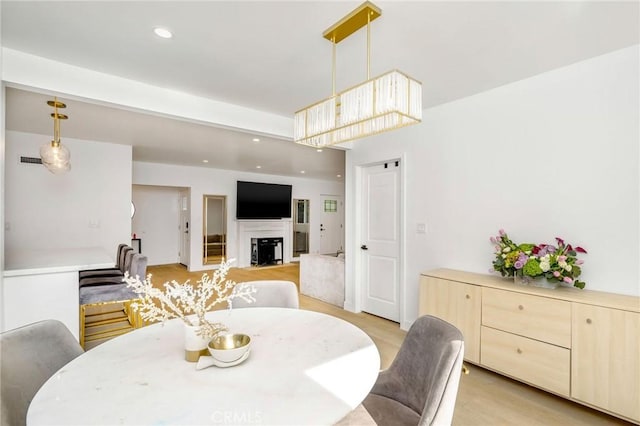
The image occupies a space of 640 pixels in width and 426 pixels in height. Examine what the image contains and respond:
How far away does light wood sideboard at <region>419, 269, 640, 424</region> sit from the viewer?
1.90 m

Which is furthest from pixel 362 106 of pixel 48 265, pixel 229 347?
pixel 48 265

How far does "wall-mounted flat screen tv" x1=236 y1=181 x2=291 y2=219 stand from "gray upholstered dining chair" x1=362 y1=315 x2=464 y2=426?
6383 mm

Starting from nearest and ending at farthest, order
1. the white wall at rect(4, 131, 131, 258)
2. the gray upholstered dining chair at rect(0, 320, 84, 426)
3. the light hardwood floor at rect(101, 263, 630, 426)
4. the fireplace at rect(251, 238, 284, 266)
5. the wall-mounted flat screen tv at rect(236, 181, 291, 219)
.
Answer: the gray upholstered dining chair at rect(0, 320, 84, 426) < the light hardwood floor at rect(101, 263, 630, 426) < the white wall at rect(4, 131, 131, 258) < the wall-mounted flat screen tv at rect(236, 181, 291, 219) < the fireplace at rect(251, 238, 284, 266)

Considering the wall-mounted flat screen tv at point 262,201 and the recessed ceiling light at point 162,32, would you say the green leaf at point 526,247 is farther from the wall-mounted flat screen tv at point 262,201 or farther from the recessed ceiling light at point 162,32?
the wall-mounted flat screen tv at point 262,201

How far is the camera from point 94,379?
1.08m

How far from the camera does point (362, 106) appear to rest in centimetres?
158

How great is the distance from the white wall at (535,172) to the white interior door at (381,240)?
0.78 feet

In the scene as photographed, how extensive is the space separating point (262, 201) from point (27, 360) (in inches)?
261

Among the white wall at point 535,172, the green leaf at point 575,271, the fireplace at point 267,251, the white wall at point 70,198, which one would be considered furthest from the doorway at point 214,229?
the green leaf at point 575,271

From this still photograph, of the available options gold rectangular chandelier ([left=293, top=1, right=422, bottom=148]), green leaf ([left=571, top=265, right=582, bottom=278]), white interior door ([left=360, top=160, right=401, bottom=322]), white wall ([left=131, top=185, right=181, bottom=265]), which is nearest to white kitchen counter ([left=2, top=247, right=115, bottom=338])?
gold rectangular chandelier ([left=293, top=1, right=422, bottom=148])

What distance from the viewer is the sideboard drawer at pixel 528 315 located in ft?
7.00

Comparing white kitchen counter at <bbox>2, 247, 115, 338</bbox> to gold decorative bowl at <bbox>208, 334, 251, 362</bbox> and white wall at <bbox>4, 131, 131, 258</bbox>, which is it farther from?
gold decorative bowl at <bbox>208, 334, 251, 362</bbox>

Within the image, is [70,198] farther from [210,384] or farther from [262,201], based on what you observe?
[210,384]

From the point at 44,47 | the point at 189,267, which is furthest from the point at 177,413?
the point at 189,267
